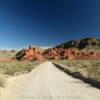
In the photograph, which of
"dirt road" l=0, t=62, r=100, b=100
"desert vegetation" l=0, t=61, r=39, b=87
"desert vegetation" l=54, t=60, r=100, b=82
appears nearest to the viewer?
"dirt road" l=0, t=62, r=100, b=100

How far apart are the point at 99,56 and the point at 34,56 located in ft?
152

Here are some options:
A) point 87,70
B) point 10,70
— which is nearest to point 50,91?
point 87,70

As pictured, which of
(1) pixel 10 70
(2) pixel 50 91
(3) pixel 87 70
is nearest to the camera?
(2) pixel 50 91

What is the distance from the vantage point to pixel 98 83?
19.0m

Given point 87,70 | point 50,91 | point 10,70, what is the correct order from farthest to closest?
point 10,70, point 87,70, point 50,91

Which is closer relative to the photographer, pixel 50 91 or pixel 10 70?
pixel 50 91

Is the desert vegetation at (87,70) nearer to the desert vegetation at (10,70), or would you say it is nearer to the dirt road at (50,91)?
the dirt road at (50,91)

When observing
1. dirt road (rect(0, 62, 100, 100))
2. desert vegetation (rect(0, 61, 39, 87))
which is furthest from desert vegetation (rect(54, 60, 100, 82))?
desert vegetation (rect(0, 61, 39, 87))

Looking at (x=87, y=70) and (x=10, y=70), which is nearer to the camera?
(x=87, y=70)

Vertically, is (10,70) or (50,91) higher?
(10,70)

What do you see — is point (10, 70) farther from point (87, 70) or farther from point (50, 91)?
point (50, 91)

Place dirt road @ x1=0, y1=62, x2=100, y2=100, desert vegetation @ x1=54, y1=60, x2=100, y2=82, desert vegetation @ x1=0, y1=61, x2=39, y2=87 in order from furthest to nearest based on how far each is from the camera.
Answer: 1. desert vegetation @ x1=54, y1=60, x2=100, y2=82
2. desert vegetation @ x1=0, y1=61, x2=39, y2=87
3. dirt road @ x1=0, y1=62, x2=100, y2=100

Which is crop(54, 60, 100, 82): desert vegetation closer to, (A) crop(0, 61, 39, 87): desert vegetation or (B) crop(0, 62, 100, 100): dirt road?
(B) crop(0, 62, 100, 100): dirt road

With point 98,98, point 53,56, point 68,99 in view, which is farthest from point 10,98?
point 53,56
